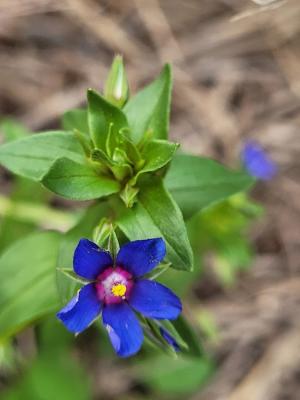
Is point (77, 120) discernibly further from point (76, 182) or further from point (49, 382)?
point (49, 382)

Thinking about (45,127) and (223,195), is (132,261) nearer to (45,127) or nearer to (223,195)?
(223,195)

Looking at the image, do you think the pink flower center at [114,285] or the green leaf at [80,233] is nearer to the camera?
the pink flower center at [114,285]

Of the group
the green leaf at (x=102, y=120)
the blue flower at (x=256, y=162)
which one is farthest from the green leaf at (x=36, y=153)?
the blue flower at (x=256, y=162)

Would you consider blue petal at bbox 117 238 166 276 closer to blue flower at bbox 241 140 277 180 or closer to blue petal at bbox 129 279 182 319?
blue petal at bbox 129 279 182 319

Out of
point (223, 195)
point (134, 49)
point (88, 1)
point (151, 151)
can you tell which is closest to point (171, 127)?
point (134, 49)

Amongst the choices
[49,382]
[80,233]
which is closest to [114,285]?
[80,233]

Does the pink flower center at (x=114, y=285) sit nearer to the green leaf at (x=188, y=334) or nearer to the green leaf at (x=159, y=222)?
the green leaf at (x=159, y=222)
